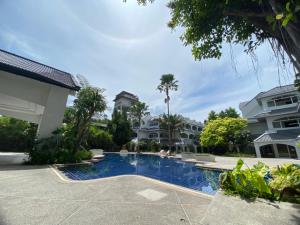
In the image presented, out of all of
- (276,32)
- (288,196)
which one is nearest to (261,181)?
(288,196)

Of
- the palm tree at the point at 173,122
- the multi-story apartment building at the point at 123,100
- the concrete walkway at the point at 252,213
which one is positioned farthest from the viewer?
the multi-story apartment building at the point at 123,100

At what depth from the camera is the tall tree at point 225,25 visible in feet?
10.6

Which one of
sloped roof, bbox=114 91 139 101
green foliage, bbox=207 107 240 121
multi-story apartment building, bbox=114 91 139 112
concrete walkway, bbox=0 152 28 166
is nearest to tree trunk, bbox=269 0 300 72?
concrete walkway, bbox=0 152 28 166

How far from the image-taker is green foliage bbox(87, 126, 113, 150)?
28259mm

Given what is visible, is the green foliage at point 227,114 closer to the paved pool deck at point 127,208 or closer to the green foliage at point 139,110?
the green foliage at point 139,110

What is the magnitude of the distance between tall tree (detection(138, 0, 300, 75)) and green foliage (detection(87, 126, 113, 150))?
2649 cm

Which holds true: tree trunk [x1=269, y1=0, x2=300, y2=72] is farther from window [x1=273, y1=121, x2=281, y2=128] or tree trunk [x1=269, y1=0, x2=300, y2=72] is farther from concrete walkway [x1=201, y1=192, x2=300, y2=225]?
window [x1=273, y1=121, x2=281, y2=128]

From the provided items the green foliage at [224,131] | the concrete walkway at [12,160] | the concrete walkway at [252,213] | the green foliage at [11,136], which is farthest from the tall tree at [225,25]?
the green foliage at [224,131]

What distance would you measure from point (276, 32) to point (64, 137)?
13.1 m

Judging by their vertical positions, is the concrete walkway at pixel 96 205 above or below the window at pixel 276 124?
below

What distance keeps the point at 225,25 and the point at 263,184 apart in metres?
4.32

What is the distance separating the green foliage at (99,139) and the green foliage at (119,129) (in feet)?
8.36

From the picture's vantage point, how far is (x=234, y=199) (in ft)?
10.4

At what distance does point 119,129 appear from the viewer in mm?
34781
